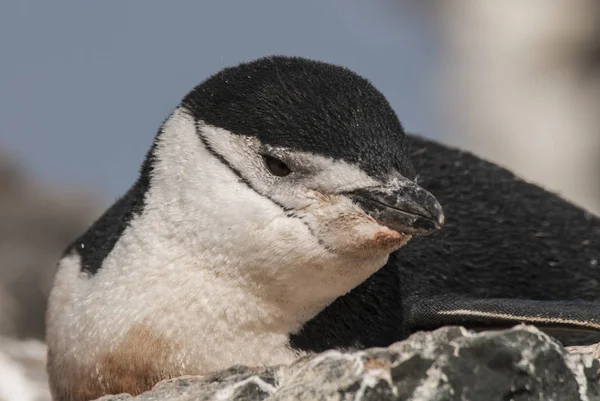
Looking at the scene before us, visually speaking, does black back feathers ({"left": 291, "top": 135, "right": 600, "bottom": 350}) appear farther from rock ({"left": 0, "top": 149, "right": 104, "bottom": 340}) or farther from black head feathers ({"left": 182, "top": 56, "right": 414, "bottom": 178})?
rock ({"left": 0, "top": 149, "right": 104, "bottom": 340})

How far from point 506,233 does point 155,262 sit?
53.8 inches

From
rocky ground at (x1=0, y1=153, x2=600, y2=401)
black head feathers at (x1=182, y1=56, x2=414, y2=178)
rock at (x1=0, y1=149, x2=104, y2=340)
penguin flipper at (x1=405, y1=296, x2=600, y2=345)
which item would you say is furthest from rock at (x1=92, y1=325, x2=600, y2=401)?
rock at (x1=0, y1=149, x2=104, y2=340)

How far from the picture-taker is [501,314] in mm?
3168

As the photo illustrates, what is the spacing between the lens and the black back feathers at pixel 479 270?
10.3 feet

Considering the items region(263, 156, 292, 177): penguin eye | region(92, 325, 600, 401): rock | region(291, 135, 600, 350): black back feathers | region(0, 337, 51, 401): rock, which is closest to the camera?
region(92, 325, 600, 401): rock

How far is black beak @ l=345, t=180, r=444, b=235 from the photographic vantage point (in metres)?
2.74

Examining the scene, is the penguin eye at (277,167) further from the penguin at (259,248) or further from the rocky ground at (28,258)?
the rocky ground at (28,258)

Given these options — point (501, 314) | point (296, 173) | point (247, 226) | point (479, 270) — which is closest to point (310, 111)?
point (296, 173)

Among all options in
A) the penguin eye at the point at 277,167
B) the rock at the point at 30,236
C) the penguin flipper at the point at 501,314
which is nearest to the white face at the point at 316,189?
the penguin eye at the point at 277,167

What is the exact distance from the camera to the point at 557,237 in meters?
4.03

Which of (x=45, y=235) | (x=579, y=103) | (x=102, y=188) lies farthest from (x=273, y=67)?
(x=579, y=103)

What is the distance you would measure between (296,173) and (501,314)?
0.68 meters

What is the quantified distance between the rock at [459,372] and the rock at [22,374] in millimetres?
2080

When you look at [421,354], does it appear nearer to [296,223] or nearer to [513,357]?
[513,357]
